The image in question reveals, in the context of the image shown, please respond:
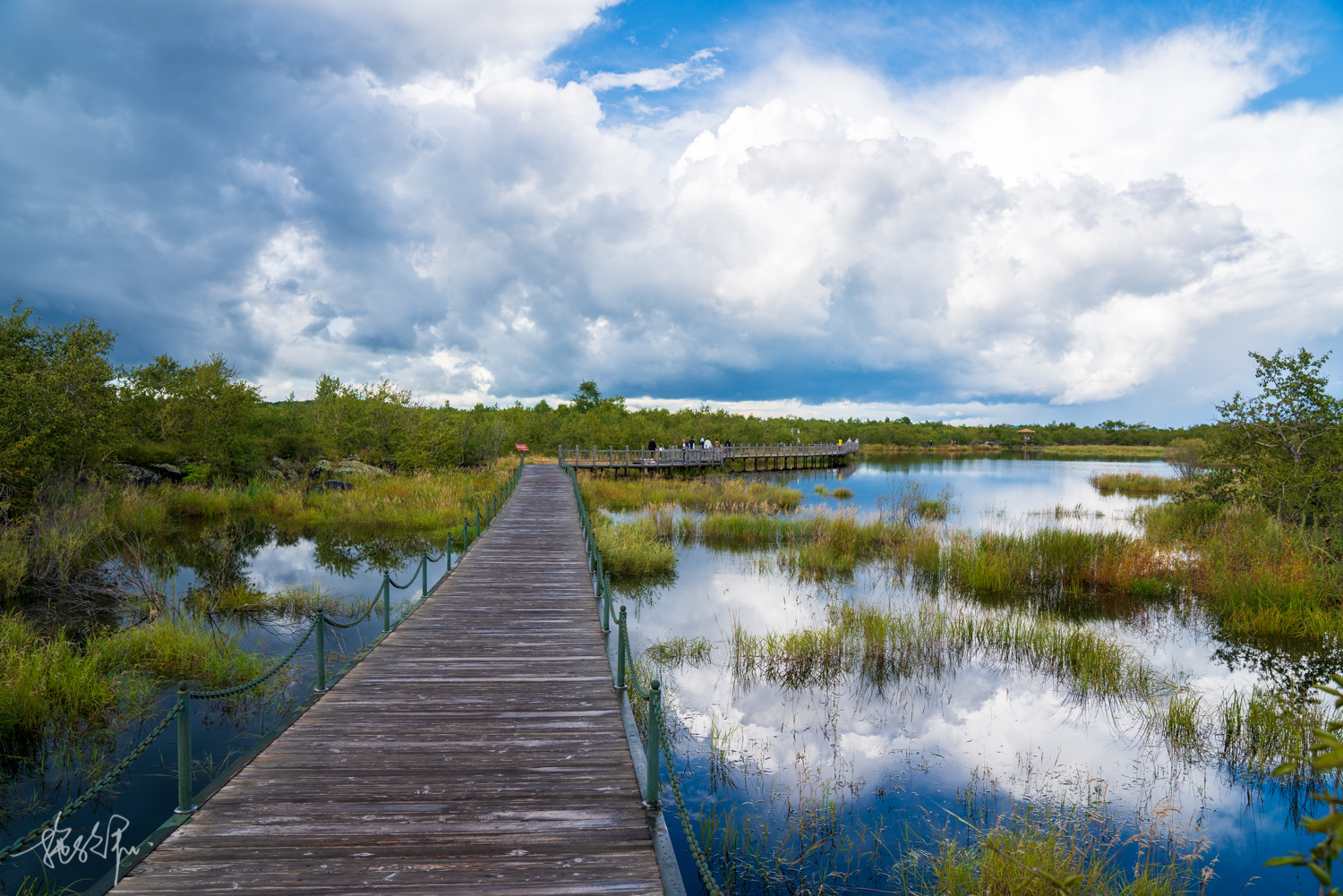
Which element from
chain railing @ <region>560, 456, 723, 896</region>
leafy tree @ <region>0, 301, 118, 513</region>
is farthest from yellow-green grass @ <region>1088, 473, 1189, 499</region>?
leafy tree @ <region>0, 301, 118, 513</region>

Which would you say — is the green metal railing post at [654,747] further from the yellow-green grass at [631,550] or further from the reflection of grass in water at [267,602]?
the yellow-green grass at [631,550]

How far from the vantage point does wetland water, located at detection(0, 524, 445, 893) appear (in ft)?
22.4

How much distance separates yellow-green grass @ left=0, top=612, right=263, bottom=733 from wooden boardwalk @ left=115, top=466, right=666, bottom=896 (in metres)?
3.62

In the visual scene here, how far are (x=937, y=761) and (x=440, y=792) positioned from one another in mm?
6549

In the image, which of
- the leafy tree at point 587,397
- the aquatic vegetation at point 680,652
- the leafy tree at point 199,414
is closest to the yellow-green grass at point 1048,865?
the aquatic vegetation at point 680,652

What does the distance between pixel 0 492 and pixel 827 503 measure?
28.7 m

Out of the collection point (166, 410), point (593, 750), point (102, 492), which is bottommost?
point (593, 750)

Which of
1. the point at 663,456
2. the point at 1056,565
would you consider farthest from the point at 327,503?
the point at 663,456

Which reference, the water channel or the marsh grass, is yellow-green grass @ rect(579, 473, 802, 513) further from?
the marsh grass

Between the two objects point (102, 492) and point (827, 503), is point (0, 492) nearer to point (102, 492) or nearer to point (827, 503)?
point (102, 492)

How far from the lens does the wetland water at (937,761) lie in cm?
712

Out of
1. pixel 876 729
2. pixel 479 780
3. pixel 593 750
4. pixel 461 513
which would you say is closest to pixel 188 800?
pixel 479 780

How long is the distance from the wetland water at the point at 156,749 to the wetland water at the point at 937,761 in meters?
5.72

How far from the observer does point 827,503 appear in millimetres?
32500
